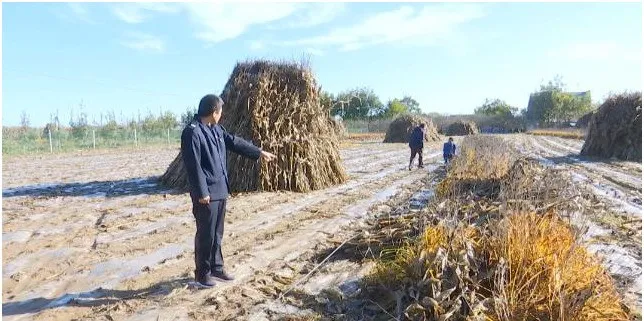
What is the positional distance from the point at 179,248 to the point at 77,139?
27.5 m

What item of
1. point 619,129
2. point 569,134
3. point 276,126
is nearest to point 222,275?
point 276,126

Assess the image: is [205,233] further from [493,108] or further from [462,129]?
[493,108]

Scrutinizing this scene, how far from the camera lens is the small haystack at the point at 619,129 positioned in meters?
16.7

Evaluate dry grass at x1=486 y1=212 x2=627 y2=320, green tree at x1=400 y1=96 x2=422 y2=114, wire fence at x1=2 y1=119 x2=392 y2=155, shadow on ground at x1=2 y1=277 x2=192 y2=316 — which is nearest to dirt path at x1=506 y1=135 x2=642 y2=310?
dry grass at x1=486 y1=212 x2=627 y2=320

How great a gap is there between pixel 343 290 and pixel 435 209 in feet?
4.54

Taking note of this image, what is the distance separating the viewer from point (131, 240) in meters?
5.75

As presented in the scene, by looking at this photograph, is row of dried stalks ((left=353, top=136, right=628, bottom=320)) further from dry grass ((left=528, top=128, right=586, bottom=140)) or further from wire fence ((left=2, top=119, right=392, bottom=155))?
dry grass ((left=528, top=128, right=586, bottom=140))

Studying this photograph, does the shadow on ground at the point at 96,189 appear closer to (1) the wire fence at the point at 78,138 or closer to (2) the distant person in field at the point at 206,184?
(2) the distant person in field at the point at 206,184

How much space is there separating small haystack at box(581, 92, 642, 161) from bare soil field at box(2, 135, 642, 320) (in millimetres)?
7929

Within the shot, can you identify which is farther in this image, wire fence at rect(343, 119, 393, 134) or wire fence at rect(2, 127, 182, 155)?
wire fence at rect(343, 119, 393, 134)

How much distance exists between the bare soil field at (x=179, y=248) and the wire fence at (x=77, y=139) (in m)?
16.6

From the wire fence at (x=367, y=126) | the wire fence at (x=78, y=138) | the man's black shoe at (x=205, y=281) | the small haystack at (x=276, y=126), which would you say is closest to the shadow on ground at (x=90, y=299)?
the man's black shoe at (x=205, y=281)

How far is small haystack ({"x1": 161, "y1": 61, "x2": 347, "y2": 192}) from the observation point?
29.7 ft

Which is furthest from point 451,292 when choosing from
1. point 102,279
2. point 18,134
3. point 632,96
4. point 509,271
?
point 18,134
